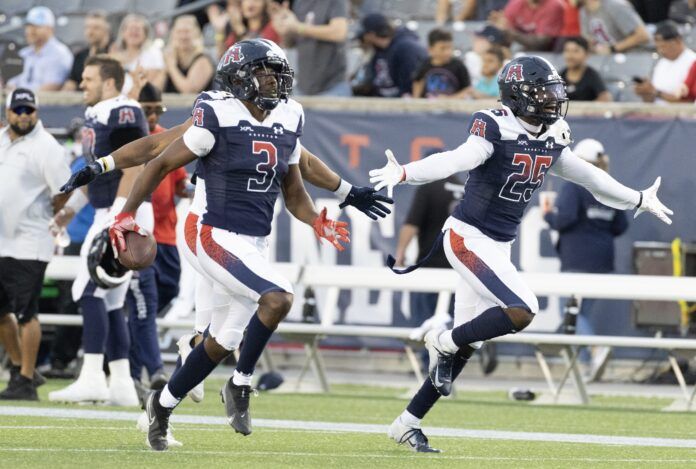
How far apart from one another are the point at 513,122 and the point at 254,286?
1.63 m

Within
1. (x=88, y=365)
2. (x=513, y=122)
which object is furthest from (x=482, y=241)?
(x=88, y=365)

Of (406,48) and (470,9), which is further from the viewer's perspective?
(470,9)

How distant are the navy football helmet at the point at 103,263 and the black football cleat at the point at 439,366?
159cm

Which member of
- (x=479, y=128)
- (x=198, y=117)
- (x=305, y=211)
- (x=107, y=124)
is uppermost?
(x=198, y=117)

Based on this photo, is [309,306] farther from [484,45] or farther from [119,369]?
[484,45]

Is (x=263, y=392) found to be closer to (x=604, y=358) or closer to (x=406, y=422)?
(x=604, y=358)

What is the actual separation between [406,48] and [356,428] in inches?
229

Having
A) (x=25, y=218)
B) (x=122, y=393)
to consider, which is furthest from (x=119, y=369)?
(x=25, y=218)

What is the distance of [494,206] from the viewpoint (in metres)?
7.50

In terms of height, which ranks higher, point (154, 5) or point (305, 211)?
point (305, 211)

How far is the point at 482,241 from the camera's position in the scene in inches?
296

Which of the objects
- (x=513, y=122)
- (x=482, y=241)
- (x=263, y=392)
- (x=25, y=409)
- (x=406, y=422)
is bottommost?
(x=263, y=392)

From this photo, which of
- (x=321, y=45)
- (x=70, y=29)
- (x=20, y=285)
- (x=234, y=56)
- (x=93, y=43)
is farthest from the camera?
(x=70, y=29)

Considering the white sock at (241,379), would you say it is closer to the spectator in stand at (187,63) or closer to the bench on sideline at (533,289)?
the bench on sideline at (533,289)
